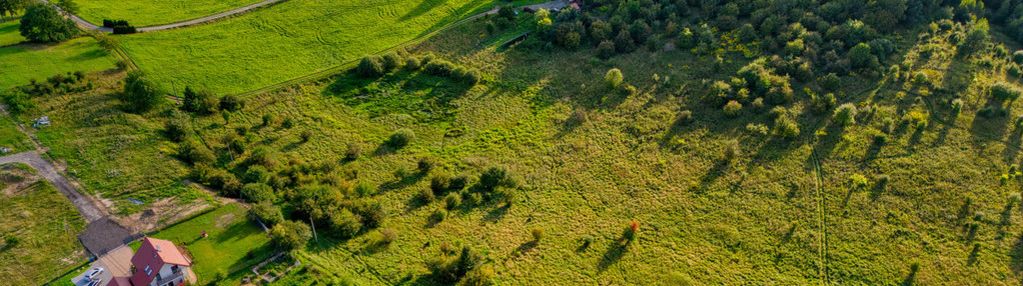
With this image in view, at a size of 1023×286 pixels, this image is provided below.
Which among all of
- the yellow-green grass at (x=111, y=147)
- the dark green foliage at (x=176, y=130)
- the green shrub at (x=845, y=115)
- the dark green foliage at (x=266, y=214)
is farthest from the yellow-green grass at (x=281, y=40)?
the green shrub at (x=845, y=115)

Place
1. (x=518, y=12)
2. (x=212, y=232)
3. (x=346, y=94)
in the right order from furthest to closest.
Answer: (x=518, y=12) → (x=346, y=94) → (x=212, y=232)

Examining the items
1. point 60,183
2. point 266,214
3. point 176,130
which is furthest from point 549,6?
point 60,183

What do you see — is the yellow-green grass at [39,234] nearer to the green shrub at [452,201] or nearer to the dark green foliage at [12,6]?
the green shrub at [452,201]

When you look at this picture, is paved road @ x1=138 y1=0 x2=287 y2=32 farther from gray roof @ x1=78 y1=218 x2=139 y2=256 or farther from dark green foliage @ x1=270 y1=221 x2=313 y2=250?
dark green foliage @ x1=270 y1=221 x2=313 y2=250

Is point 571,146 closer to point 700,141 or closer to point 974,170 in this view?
point 700,141

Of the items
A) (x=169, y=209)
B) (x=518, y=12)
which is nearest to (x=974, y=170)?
(x=518, y=12)

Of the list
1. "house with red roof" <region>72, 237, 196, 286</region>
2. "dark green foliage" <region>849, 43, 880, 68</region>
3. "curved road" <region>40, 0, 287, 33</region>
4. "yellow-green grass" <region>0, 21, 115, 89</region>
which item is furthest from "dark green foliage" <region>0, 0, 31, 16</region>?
"dark green foliage" <region>849, 43, 880, 68</region>
